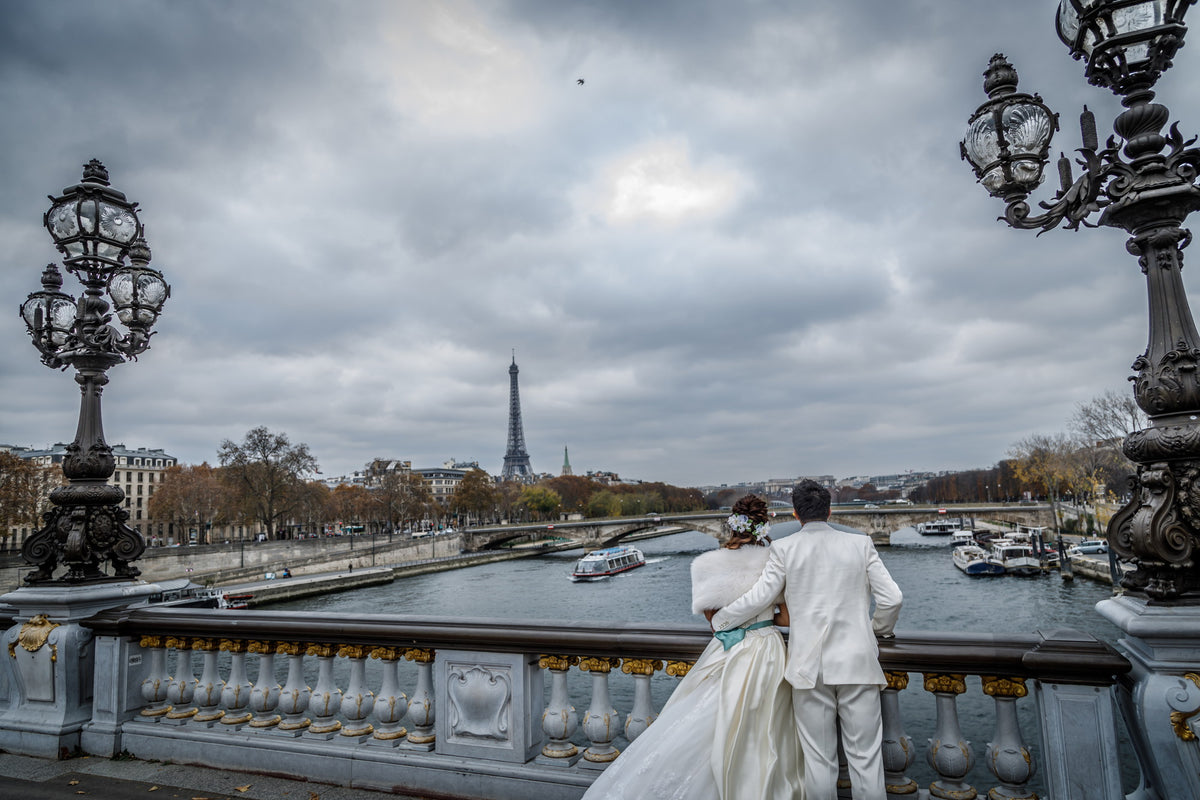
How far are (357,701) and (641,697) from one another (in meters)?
1.80

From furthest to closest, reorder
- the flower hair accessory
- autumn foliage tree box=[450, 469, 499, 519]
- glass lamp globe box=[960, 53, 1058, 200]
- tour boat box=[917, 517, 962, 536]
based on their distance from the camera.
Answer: tour boat box=[917, 517, 962, 536]
autumn foliage tree box=[450, 469, 499, 519]
glass lamp globe box=[960, 53, 1058, 200]
the flower hair accessory

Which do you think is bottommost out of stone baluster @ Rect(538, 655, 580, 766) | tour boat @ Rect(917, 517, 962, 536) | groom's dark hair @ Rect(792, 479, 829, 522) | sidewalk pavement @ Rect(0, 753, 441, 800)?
tour boat @ Rect(917, 517, 962, 536)

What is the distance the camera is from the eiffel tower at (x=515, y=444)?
470 feet

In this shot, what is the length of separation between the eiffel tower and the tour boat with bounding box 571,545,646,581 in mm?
89978

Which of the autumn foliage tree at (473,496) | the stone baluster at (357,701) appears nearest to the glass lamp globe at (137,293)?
the stone baluster at (357,701)

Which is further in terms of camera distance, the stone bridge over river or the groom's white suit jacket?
the stone bridge over river

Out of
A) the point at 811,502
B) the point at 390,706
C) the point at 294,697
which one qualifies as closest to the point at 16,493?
the point at 294,697

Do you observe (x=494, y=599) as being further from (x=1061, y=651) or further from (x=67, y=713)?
(x=1061, y=651)

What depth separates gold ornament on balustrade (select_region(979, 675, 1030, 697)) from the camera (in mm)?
3027

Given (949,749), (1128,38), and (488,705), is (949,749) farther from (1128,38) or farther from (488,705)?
(1128,38)

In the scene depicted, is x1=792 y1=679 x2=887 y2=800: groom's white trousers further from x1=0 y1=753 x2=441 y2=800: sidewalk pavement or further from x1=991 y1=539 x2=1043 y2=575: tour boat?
x1=991 y1=539 x2=1043 y2=575: tour boat

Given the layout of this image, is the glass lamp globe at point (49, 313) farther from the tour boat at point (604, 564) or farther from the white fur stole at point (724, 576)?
the tour boat at point (604, 564)

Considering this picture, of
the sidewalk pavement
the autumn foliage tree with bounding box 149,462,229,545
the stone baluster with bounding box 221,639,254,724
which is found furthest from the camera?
the autumn foliage tree with bounding box 149,462,229,545

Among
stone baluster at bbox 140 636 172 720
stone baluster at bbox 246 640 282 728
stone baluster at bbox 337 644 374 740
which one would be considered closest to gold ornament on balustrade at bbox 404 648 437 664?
stone baluster at bbox 337 644 374 740
